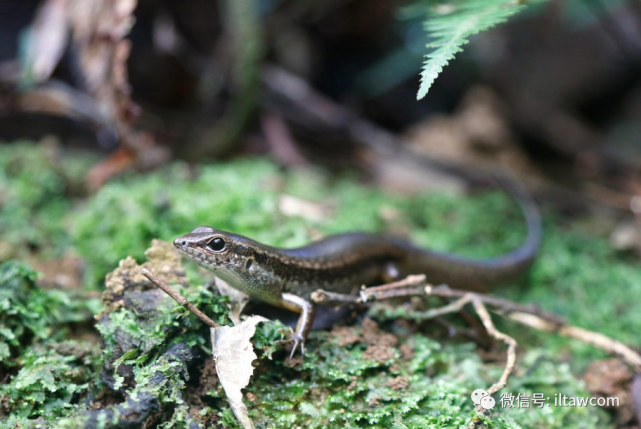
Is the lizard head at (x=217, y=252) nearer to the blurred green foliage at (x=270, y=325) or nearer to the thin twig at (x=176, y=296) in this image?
the blurred green foliage at (x=270, y=325)

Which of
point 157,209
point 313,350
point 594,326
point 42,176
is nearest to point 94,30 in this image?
point 42,176

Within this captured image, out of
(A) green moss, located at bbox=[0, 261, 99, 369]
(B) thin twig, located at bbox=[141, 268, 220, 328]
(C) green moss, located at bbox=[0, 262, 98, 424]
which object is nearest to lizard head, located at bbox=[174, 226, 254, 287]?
(B) thin twig, located at bbox=[141, 268, 220, 328]

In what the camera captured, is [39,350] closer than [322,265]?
Result: Yes

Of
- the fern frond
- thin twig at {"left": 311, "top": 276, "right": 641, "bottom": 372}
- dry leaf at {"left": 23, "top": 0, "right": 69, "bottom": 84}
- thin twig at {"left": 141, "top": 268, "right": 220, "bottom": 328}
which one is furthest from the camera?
dry leaf at {"left": 23, "top": 0, "right": 69, "bottom": 84}

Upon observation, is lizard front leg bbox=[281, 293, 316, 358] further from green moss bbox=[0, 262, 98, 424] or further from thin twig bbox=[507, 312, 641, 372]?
thin twig bbox=[507, 312, 641, 372]

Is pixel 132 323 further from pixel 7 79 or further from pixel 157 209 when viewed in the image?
pixel 7 79

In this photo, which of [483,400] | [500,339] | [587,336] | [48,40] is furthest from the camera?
[48,40]

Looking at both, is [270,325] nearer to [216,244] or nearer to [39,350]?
[216,244]

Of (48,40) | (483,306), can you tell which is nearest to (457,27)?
(483,306)
